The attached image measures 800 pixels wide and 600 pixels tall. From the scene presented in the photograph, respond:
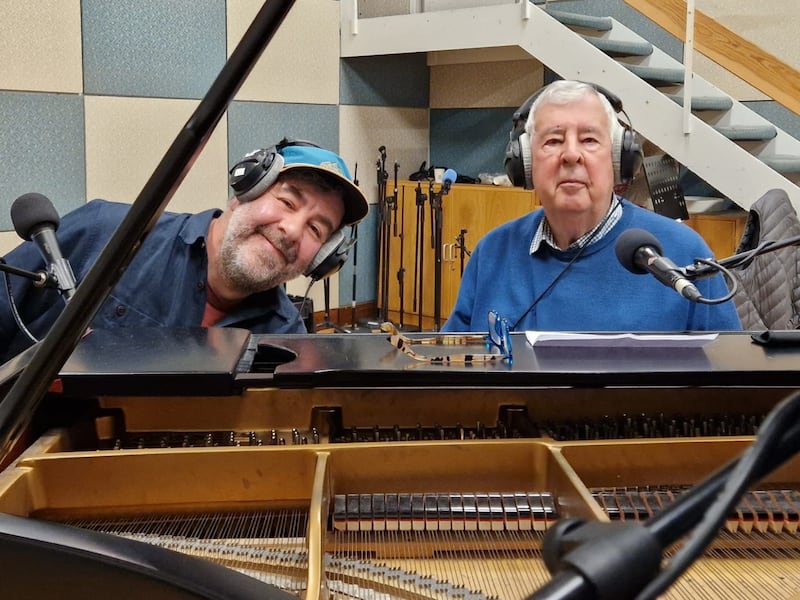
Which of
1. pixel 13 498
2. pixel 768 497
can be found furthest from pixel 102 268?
pixel 768 497

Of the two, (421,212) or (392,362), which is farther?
(421,212)

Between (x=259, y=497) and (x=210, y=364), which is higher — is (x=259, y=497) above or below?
below

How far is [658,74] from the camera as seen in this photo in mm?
4496

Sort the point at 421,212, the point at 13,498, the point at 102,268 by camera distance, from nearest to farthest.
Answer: the point at 102,268 → the point at 13,498 → the point at 421,212

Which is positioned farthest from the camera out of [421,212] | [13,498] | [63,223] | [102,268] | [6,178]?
[421,212]

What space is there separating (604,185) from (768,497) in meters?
1.02

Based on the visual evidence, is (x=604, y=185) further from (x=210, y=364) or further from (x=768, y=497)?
(x=210, y=364)

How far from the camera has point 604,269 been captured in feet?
6.41

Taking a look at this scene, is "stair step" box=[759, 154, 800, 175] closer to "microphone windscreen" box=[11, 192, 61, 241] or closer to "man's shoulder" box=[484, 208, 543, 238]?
"man's shoulder" box=[484, 208, 543, 238]

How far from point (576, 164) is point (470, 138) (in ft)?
13.2

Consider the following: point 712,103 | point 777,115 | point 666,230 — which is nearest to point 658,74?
point 712,103

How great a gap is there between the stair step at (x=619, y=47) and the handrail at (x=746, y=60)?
0.88ft

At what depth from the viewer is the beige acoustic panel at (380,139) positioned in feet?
17.9

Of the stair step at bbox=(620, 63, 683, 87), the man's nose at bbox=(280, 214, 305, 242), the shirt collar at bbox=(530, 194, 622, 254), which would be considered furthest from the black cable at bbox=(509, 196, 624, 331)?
the stair step at bbox=(620, 63, 683, 87)
